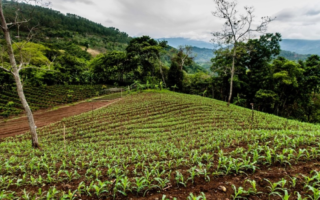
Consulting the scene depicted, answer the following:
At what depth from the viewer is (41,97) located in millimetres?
28828

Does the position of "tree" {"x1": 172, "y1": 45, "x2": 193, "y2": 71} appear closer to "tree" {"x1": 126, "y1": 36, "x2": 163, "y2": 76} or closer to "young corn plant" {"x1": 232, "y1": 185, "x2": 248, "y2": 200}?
"tree" {"x1": 126, "y1": 36, "x2": 163, "y2": 76}

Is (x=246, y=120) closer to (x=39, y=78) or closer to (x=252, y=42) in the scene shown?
(x=252, y=42)

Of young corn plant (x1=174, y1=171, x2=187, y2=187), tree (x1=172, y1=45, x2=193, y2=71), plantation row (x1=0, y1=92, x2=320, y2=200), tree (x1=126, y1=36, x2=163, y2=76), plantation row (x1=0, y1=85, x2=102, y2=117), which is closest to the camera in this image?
plantation row (x1=0, y1=92, x2=320, y2=200)

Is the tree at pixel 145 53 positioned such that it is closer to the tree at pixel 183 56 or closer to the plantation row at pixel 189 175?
the tree at pixel 183 56

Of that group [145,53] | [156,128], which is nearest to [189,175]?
[156,128]

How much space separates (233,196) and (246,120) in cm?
1250

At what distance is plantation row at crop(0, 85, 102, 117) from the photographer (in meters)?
23.5

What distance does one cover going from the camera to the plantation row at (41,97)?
23453mm

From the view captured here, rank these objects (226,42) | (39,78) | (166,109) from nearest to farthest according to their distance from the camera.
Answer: (166,109)
(226,42)
(39,78)

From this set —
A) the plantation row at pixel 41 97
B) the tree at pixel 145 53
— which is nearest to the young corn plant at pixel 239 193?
the plantation row at pixel 41 97

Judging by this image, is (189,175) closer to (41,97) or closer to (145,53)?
(41,97)

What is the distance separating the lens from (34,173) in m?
5.12

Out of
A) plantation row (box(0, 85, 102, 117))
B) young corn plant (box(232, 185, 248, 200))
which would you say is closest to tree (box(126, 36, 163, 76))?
plantation row (box(0, 85, 102, 117))

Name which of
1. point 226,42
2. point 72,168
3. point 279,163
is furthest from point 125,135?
point 226,42
